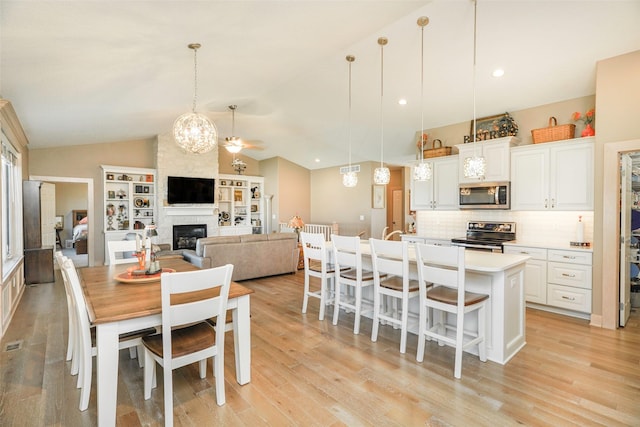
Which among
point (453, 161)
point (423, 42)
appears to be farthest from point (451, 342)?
point (453, 161)

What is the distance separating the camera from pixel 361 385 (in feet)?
8.04

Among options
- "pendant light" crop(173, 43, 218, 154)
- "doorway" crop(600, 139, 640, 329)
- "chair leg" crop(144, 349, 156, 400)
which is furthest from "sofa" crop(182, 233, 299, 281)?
"doorway" crop(600, 139, 640, 329)

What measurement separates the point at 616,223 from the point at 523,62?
2094mm

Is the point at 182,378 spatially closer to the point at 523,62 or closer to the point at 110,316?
the point at 110,316

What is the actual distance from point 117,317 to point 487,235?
497 cm

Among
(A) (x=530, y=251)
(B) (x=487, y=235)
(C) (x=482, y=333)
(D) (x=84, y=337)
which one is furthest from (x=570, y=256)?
(D) (x=84, y=337)

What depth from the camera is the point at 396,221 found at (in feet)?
32.7

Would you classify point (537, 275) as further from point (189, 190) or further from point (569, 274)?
point (189, 190)

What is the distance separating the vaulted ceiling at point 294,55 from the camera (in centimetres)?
253

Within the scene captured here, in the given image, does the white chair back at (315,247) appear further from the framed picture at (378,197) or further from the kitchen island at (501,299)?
the framed picture at (378,197)

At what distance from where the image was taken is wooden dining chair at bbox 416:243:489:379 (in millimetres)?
2584

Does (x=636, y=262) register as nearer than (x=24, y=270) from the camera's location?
Yes

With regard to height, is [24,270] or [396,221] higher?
[396,221]

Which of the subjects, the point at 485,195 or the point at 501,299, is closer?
the point at 501,299
